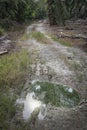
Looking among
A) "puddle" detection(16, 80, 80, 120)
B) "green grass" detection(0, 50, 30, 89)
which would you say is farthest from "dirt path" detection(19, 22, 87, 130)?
"green grass" detection(0, 50, 30, 89)

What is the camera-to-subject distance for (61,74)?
31.6 ft

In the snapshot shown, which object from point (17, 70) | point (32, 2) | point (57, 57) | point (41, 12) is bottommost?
point (41, 12)

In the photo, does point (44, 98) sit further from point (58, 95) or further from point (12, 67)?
point (12, 67)

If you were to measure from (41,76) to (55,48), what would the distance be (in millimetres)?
5161

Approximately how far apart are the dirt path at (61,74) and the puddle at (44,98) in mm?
211

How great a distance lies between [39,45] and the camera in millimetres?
15258

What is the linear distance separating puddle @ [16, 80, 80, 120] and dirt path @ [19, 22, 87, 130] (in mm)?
211

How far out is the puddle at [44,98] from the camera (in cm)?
678

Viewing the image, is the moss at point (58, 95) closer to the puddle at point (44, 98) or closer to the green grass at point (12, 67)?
the puddle at point (44, 98)

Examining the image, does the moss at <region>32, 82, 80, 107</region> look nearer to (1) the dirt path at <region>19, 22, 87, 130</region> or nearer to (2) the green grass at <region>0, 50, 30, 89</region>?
(1) the dirt path at <region>19, 22, 87, 130</region>

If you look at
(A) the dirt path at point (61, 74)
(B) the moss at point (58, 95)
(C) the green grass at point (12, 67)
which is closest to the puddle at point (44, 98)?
(B) the moss at point (58, 95)

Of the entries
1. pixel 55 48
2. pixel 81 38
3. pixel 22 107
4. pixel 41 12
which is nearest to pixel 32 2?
pixel 41 12

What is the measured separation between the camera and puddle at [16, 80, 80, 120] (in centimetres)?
678

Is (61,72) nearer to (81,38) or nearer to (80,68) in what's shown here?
(80,68)
